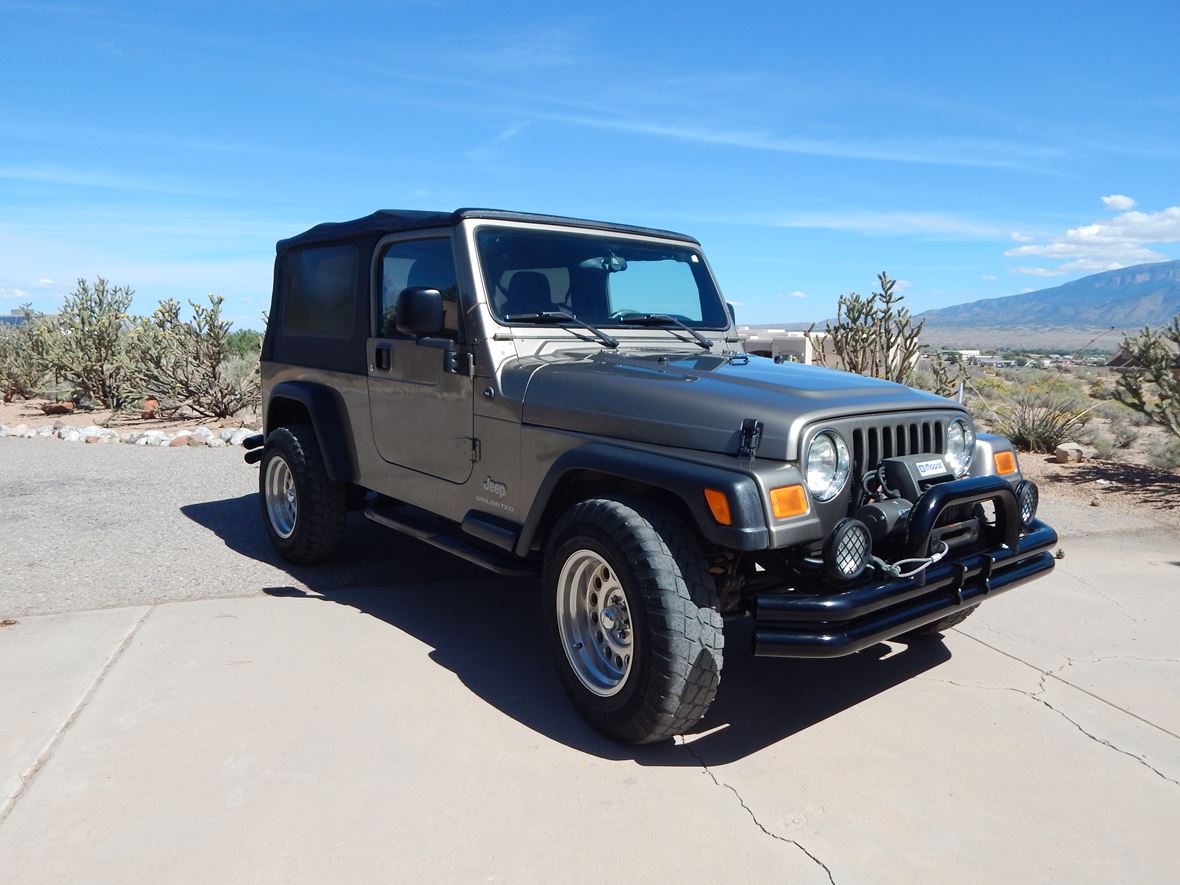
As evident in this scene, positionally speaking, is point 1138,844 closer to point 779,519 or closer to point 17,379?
point 779,519

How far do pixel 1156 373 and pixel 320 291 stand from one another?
843 cm

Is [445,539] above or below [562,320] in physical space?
below

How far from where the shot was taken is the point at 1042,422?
10656 mm

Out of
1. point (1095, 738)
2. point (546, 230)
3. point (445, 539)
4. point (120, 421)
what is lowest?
point (1095, 738)

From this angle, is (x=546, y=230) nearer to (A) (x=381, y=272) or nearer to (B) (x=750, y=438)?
(A) (x=381, y=272)

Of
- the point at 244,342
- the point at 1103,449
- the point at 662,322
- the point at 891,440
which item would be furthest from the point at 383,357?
the point at 244,342

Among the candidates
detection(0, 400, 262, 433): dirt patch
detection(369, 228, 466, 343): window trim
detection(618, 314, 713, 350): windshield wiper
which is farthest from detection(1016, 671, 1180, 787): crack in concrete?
detection(0, 400, 262, 433): dirt patch

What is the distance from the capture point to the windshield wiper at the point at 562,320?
408 centimetres

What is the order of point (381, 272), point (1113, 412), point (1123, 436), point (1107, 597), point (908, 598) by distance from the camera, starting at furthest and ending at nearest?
point (1113, 412) < point (1123, 436) < point (1107, 597) < point (381, 272) < point (908, 598)

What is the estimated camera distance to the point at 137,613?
181 inches

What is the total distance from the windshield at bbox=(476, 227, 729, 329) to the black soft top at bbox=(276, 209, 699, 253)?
63mm

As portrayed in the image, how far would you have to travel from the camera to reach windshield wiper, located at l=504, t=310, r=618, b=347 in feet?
13.4

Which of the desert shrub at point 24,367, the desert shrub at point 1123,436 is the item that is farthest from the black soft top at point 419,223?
the desert shrub at point 24,367

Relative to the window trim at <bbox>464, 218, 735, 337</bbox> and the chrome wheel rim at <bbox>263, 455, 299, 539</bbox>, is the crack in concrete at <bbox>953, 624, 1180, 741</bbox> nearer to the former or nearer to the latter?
the window trim at <bbox>464, 218, 735, 337</bbox>
